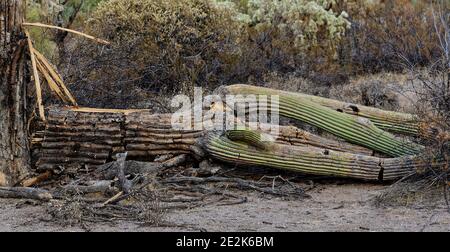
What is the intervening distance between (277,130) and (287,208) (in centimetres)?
129

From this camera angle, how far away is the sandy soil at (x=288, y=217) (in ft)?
19.4

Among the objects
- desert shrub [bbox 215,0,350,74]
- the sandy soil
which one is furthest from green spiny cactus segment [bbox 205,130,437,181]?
desert shrub [bbox 215,0,350,74]

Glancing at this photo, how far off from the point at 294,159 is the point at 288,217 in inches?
51.2

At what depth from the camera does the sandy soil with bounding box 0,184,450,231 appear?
5902 mm

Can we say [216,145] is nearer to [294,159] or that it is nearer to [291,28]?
[294,159]

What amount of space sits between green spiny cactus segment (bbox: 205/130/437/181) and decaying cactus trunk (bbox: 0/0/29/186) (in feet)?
5.52

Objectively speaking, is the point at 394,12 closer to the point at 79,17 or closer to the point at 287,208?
the point at 79,17

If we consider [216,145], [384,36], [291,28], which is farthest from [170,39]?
[216,145]

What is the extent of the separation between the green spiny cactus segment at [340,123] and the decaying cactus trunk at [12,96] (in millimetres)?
2094

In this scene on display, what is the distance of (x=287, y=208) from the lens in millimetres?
6656

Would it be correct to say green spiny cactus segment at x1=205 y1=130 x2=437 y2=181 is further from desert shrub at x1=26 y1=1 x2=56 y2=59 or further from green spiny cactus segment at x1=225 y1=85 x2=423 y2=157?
desert shrub at x1=26 y1=1 x2=56 y2=59

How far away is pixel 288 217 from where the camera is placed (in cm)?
631

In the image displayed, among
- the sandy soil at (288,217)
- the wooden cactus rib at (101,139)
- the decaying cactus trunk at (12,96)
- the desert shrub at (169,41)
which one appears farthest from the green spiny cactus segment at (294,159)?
the desert shrub at (169,41)

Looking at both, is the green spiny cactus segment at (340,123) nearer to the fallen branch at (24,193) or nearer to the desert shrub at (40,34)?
the fallen branch at (24,193)
